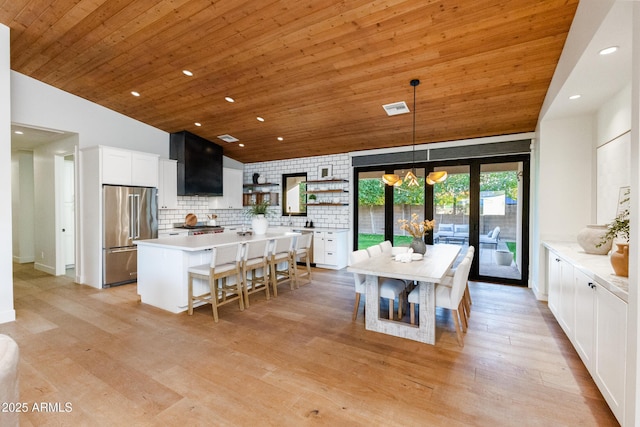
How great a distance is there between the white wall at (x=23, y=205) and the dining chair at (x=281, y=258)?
6228mm

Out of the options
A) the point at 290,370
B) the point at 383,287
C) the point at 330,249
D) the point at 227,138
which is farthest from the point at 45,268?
the point at 383,287

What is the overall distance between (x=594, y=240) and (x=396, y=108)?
2.81 m

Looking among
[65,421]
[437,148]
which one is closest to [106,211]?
[65,421]

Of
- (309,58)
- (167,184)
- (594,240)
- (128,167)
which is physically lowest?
(594,240)

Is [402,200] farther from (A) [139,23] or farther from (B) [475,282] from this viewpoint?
(A) [139,23]

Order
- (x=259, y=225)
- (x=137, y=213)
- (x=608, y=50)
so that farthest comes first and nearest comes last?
(x=137, y=213) < (x=259, y=225) < (x=608, y=50)

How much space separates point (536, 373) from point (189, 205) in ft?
21.4

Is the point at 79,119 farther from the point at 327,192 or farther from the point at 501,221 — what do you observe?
the point at 501,221

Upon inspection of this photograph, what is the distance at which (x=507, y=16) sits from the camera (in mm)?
2652

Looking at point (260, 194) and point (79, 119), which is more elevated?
point (79, 119)

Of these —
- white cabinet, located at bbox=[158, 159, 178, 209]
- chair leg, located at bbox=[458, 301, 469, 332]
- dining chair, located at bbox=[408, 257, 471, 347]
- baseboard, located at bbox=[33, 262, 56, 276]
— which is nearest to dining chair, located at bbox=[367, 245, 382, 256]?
dining chair, located at bbox=[408, 257, 471, 347]

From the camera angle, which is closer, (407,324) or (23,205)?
(407,324)

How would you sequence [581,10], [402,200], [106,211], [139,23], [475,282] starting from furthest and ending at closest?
[402,200] → [475,282] → [106,211] → [139,23] → [581,10]

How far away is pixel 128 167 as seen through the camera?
5199 millimetres
